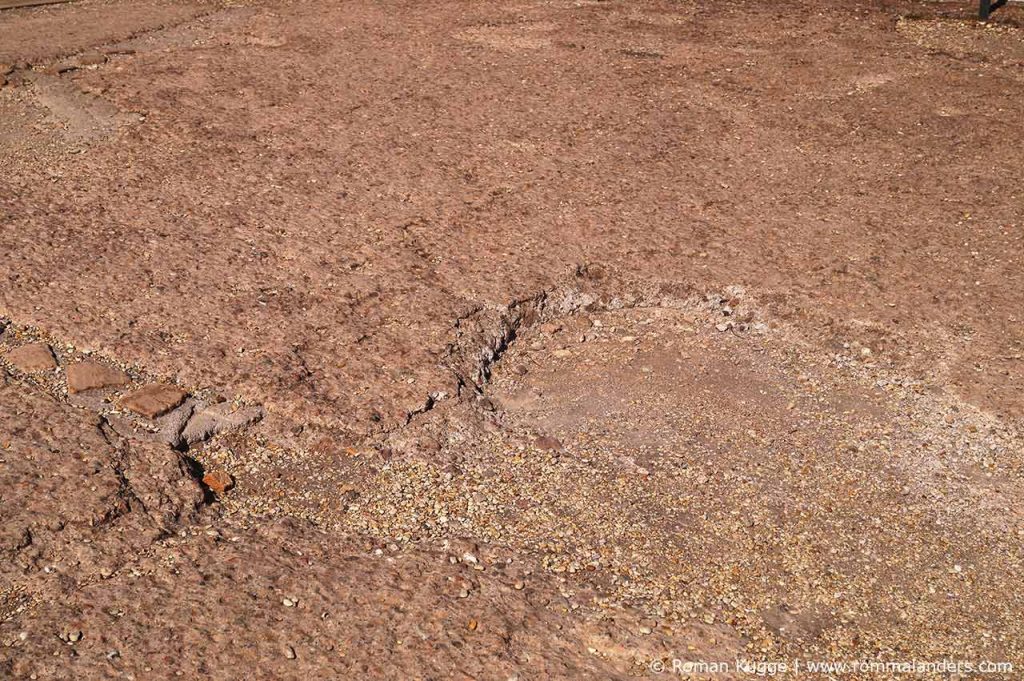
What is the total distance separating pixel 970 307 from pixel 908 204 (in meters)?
0.84

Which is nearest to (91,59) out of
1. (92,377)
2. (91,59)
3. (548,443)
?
(91,59)

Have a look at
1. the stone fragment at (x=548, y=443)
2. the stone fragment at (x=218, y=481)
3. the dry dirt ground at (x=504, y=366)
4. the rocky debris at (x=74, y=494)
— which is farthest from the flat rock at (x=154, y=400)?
the stone fragment at (x=548, y=443)

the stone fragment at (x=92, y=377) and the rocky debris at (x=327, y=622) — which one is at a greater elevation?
the stone fragment at (x=92, y=377)

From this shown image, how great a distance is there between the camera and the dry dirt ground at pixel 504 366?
8.73 ft

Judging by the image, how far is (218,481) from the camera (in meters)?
3.12

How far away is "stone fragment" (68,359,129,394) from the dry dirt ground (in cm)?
2

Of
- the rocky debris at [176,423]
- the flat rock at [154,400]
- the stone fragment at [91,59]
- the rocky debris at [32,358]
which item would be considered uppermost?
the stone fragment at [91,59]

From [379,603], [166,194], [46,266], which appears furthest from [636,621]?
[166,194]

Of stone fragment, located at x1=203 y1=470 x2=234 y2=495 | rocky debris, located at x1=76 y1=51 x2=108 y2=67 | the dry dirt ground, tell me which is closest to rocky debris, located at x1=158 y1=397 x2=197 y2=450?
the dry dirt ground

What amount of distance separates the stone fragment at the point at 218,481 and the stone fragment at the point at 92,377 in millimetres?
486

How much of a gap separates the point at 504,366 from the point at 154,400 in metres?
1.08

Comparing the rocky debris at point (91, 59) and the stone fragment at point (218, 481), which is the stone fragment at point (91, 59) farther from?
the stone fragment at point (218, 481)

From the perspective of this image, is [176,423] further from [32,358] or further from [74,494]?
[32,358]

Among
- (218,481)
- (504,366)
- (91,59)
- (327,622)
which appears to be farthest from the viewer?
(91,59)
